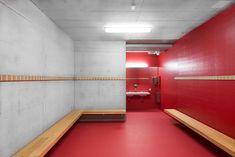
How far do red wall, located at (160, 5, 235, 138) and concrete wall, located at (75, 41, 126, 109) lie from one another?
2.02m

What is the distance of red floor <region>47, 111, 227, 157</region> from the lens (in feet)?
11.9

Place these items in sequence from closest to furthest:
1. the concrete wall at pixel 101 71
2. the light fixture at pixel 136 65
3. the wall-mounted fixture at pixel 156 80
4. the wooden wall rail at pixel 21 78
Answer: the wooden wall rail at pixel 21 78
the concrete wall at pixel 101 71
the wall-mounted fixture at pixel 156 80
the light fixture at pixel 136 65

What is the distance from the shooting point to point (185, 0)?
3221 millimetres

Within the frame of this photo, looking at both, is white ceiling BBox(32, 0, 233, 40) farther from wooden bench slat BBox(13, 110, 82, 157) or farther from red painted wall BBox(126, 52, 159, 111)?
red painted wall BBox(126, 52, 159, 111)

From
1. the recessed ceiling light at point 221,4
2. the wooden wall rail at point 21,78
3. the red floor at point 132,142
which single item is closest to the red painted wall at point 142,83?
the red floor at point 132,142

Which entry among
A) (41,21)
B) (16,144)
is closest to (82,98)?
(41,21)

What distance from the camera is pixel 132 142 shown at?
4.21 metres

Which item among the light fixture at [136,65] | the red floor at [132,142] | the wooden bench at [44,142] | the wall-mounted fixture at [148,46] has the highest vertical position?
the wall-mounted fixture at [148,46]

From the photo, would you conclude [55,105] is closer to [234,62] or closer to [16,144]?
[16,144]

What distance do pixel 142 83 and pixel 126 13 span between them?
552 cm

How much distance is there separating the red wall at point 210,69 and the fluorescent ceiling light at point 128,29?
134 centimetres

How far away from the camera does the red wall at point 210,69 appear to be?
3375mm

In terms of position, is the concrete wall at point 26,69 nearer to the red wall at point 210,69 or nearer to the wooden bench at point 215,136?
the wooden bench at point 215,136

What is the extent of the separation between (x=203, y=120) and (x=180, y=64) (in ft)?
7.20
